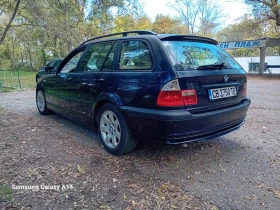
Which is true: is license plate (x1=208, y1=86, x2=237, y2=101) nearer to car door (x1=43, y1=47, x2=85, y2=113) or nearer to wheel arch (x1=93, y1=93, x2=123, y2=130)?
wheel arch (x1=93, y1=93, x2=123, y2=130)

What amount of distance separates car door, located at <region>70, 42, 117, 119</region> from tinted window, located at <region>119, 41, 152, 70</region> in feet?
0.70

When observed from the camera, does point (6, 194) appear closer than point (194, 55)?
Yes

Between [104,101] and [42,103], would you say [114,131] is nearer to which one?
[104,101]

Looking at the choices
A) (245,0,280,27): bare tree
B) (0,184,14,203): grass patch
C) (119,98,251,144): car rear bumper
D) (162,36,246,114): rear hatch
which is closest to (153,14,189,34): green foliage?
(245,0,280,27): bare tree

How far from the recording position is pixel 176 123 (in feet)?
7.66

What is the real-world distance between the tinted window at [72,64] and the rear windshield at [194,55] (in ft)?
5.88

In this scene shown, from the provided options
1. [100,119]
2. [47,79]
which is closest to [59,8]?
[47,79]

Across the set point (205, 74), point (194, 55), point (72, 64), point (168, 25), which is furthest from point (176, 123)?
point (168, 25)

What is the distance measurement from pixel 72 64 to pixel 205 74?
238 centimetres

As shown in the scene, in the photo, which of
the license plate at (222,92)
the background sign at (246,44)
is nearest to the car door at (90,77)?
the license plate at (222,92)

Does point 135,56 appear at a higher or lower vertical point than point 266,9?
lower

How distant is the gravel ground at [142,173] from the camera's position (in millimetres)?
2074

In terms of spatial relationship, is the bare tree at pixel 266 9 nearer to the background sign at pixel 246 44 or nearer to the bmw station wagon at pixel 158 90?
the background sign at pixel 246 44

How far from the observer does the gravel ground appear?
2074 mm
